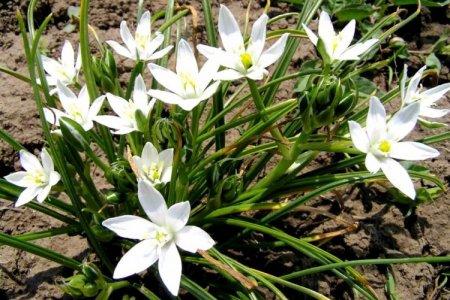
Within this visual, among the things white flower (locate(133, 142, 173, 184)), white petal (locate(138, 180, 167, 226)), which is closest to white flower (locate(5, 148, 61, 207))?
white flower (locate(133, 142, 173, 184))

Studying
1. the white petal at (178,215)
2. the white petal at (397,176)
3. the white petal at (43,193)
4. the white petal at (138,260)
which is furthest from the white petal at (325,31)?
the white petal at (43,193)

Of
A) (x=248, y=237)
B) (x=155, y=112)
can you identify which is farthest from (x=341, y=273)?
(x=155, y=112)

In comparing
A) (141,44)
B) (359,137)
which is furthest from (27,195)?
(359,137)

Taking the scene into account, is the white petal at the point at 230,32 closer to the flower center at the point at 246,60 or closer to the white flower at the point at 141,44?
the flower center at the point at 246,60

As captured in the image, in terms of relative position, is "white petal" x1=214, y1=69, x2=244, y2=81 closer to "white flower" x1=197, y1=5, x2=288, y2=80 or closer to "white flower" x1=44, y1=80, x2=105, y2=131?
"white flower" x1=197, y1=5, x2=288, y2=80

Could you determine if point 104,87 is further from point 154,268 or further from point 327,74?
point 327,74

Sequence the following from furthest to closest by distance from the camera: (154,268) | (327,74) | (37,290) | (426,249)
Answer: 1. (426,249)
2. (37,290)
3. (154,268)
4. (327,74)
